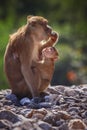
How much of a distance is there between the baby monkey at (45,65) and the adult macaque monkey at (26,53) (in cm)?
7

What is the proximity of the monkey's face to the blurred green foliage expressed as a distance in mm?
8983

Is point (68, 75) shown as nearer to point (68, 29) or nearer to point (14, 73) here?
point (68, 29)

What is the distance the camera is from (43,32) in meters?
10.9

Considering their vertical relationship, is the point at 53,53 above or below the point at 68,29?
above

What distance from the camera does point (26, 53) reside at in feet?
34.6

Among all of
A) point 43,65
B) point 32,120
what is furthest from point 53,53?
point 32,120

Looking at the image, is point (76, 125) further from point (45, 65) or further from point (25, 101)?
point (45, 65)

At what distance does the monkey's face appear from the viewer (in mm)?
10820

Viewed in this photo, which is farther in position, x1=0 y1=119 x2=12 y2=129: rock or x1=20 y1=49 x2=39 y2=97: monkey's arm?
x1=20 y1=49 x2=39 y2=97: monkey's arm

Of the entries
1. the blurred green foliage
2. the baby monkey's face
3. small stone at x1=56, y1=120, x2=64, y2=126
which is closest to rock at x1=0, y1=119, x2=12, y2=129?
small stone at x1=56, y1=120, x2=64, y2=126

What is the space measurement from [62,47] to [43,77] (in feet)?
47.6

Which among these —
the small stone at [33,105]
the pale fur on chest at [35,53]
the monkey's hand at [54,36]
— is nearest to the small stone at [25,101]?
the small stone at [33,105]

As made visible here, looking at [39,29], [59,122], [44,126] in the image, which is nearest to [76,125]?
[59,122]

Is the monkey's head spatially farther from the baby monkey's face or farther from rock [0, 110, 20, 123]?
rock [0, 110, 20, 123]
